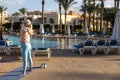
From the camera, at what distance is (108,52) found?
15047 millimetres

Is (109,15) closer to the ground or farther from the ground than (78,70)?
farther from the ground

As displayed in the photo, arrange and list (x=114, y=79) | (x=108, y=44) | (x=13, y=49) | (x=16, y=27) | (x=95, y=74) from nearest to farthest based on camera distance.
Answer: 1. (x=114, y=79)
2. (x=95, y=74)
3. (x=13, y=49)
4. (x=108, y=44)
5. (x=16, y=27)

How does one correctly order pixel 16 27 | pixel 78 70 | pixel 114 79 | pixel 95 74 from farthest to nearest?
pixel 16 27, pixel 78 70, pixel 95 74, pixel 114 79

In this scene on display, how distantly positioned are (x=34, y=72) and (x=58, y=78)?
1230mm

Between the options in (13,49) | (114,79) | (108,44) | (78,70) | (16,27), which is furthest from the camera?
(16,27)

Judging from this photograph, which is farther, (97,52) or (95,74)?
(97,52)

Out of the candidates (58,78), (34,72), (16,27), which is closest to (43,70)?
(34,72)

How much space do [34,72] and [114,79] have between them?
229 centimetres

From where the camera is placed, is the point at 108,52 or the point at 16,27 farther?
the point at 16,27

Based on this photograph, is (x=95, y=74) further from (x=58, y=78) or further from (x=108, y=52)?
(x=108, y=52)

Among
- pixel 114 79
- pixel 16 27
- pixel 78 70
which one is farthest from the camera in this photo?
pixel 16 27

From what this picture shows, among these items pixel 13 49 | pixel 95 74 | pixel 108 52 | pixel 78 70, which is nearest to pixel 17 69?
pixel 78 70

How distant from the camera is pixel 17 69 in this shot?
32.8ft

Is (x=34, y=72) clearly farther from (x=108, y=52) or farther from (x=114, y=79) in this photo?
(x=108, y=52)
